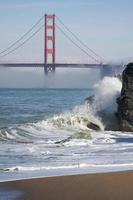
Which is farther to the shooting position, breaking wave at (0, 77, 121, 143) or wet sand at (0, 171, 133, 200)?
breaking wave at (0, 77, 121, 143)

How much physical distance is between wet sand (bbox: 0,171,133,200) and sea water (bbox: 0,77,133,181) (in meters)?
0.47

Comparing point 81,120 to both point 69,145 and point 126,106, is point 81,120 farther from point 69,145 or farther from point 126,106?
point 69,145

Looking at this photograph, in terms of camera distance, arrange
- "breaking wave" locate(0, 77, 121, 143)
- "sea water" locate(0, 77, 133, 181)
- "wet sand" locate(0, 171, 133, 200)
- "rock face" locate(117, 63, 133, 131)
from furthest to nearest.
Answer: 1. "rock face" locate(117, 63, 133, 131)
2. "breaking wave" locate(0, 77, 121, 143)
3. "sea water" locate(0, 77, 133, 181)
4. "wet sand" locate(0, 171, 133, 200)

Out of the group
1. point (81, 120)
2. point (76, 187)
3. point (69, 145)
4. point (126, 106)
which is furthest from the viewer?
point (81, 120)

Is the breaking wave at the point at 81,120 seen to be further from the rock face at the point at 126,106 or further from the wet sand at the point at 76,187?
the wet sand at the point at 76,187

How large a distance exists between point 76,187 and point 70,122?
403 inches

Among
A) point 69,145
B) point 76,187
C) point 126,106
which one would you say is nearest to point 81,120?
point 126,106

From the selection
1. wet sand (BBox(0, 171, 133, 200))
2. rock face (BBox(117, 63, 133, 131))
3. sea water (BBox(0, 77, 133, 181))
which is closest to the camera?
wet sand (BBox(0, 171, 133, 200))

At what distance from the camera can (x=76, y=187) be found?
21.0ft

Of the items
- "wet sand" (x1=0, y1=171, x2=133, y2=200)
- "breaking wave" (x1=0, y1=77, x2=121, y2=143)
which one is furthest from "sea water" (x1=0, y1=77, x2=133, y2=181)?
"wet sand" (x1=0, y1=171, x2=133, y2=200)

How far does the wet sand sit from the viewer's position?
5.91 meters

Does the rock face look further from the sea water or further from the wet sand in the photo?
the wet sand

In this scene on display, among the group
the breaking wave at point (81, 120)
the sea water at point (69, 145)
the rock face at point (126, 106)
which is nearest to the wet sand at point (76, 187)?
the sea water at point (69, 145)

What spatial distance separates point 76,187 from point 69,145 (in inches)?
192
